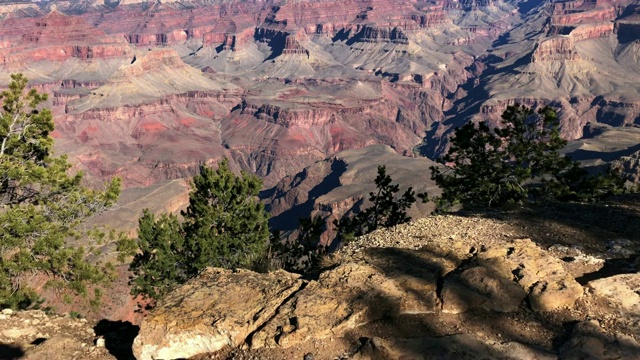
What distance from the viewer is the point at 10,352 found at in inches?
592

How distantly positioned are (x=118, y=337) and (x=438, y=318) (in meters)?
10.6

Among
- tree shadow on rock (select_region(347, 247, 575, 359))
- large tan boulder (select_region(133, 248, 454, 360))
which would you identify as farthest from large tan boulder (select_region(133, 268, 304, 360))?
tree shadow on rock (select_region(347, 247, 575, 359))

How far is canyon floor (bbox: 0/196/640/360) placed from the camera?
11617mm

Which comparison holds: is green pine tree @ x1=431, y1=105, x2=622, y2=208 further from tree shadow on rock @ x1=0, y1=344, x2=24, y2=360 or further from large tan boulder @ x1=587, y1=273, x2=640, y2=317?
tree shadow on rock @ x1=0, y1=344, x2=24, y2=360

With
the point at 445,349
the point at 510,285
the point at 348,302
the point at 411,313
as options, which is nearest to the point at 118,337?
the point at 348,302

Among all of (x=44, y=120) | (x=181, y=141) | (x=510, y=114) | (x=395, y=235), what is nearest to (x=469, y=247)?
(x=395, y=235)

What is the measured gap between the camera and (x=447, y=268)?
15.5m

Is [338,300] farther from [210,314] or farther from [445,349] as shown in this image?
[210,314]

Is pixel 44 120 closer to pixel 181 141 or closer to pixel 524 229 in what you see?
pixel 524 229

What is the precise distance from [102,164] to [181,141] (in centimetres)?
3122

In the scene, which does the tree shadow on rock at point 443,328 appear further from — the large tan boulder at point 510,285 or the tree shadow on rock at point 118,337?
the tree shadow on rock at point 118,337

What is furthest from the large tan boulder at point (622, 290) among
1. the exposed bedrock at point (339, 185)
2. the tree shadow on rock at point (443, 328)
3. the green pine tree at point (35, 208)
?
the exposed bedrock at point (339, 185)

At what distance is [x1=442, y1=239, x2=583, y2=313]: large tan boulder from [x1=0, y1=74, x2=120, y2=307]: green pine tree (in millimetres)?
15779

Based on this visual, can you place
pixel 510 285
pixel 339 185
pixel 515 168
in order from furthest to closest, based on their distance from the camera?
pixel 339 185, pixel 515 168, pixel 510 285
